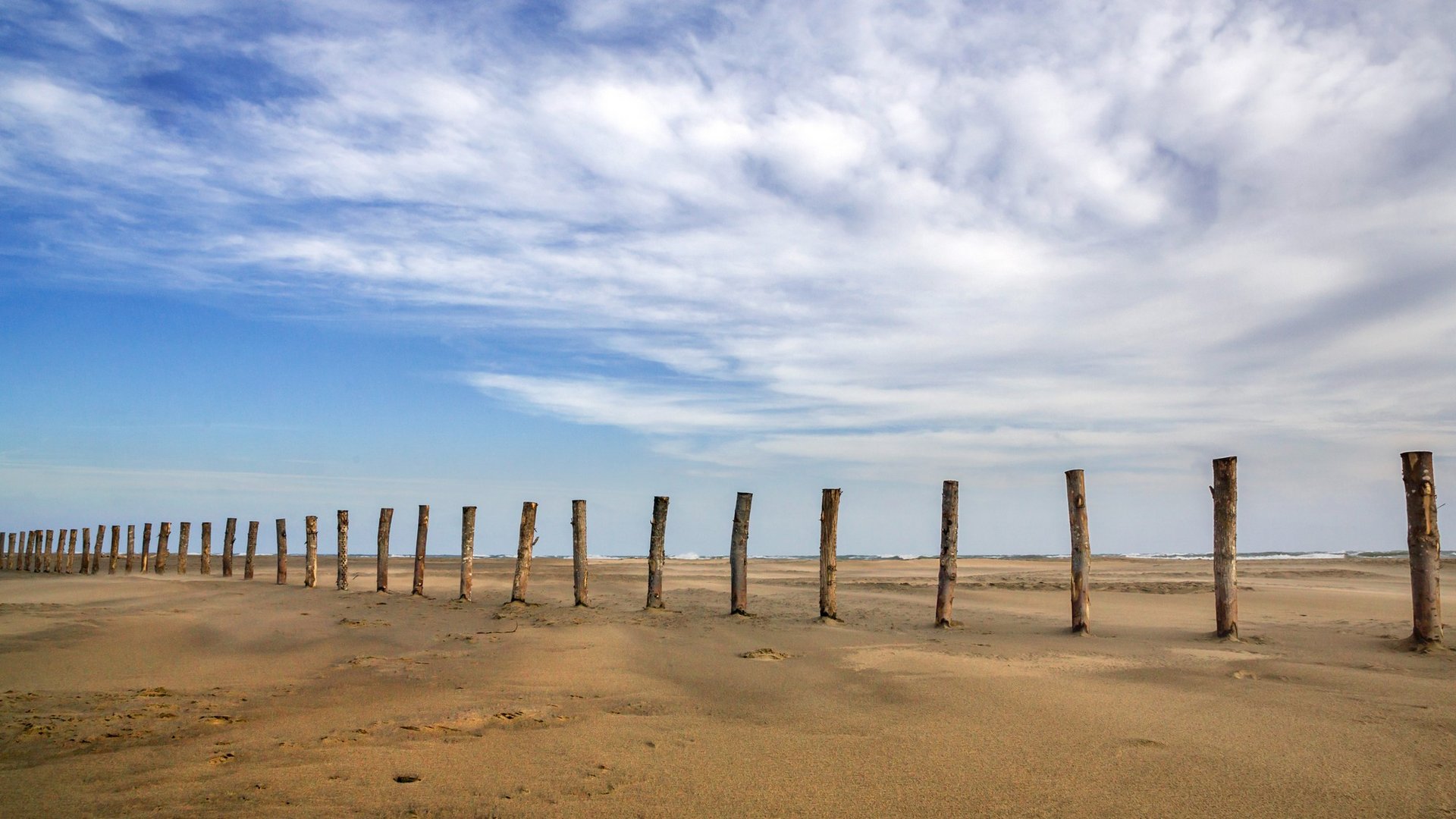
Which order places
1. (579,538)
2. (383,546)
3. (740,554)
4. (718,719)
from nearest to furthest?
(718,719)
(740,554)
(579,538)
(383,546)

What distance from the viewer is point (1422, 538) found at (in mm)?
11758

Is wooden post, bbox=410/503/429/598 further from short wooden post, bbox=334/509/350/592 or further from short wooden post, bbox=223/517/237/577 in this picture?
short wooden post, bbox=223/517/237/577

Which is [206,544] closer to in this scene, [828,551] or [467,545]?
[467,545]

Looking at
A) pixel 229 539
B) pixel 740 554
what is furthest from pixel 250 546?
pixel 740 554

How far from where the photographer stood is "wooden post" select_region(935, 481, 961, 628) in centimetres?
1521

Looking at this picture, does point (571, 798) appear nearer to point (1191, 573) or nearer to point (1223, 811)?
point (1223, 811)

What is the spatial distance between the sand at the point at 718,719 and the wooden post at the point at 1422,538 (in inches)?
23.8

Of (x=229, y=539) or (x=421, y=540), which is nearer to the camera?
(x=421, y=540)

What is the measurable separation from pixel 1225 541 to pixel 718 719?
1005cm

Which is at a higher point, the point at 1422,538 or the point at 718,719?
the point at 1422,538

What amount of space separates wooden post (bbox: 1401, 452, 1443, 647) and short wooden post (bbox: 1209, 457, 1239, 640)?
2158 mm

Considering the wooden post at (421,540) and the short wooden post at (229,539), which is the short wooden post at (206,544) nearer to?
the short wooden post at (229,539)

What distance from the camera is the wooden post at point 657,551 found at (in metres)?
17.9

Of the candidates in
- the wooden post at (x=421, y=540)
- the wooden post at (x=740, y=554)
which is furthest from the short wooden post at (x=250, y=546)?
the wooden post at (x=740, y=554)
